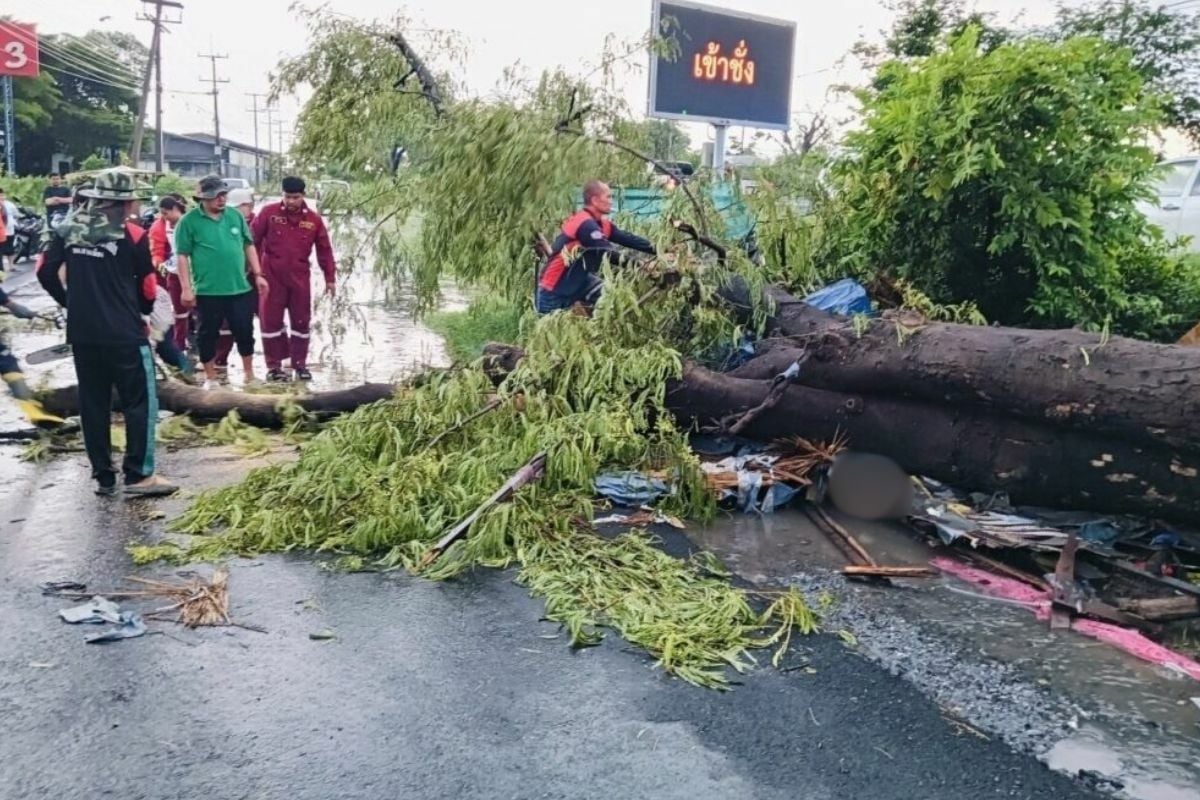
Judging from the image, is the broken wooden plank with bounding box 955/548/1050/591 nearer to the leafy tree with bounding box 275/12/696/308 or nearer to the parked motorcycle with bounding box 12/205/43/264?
the leafy tree with bounding box 275/12/696/308

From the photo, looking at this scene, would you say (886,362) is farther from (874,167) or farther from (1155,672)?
(874,167)

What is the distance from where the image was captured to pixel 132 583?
422cm

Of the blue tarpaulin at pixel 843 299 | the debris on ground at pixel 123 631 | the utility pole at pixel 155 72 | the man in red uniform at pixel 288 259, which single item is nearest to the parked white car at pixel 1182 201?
the blue tarpaulin at pixel 843 299

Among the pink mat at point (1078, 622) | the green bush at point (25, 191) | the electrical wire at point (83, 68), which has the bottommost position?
the pink mat at point (1078, 622)

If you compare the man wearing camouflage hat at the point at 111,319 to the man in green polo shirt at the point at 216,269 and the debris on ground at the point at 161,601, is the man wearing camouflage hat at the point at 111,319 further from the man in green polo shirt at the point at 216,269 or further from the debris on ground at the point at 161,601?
the man in green polo shirt at the point at 216,269

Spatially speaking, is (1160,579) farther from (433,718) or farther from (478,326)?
(478,326)

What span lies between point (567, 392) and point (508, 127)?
2.03 meters

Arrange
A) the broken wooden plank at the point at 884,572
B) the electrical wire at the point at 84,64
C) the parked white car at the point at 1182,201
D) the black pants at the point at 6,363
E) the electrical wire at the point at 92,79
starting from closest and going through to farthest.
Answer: the broken wooden plank at the point at 884,572 < the black pants at the point at 6,363 < the parked white car at the point at 1182,201 < the electrical wire at the point at 92,79 < the electrical wire at the point at 84,64

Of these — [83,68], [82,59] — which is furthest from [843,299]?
[82,59]

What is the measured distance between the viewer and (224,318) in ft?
27.7

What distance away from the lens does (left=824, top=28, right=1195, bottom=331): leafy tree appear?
659 centimetres

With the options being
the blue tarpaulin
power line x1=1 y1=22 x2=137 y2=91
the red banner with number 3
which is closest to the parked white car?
the blue tarpaulin

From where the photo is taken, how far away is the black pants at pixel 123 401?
5.38 m

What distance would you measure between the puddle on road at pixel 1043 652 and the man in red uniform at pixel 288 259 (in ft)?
15.5
